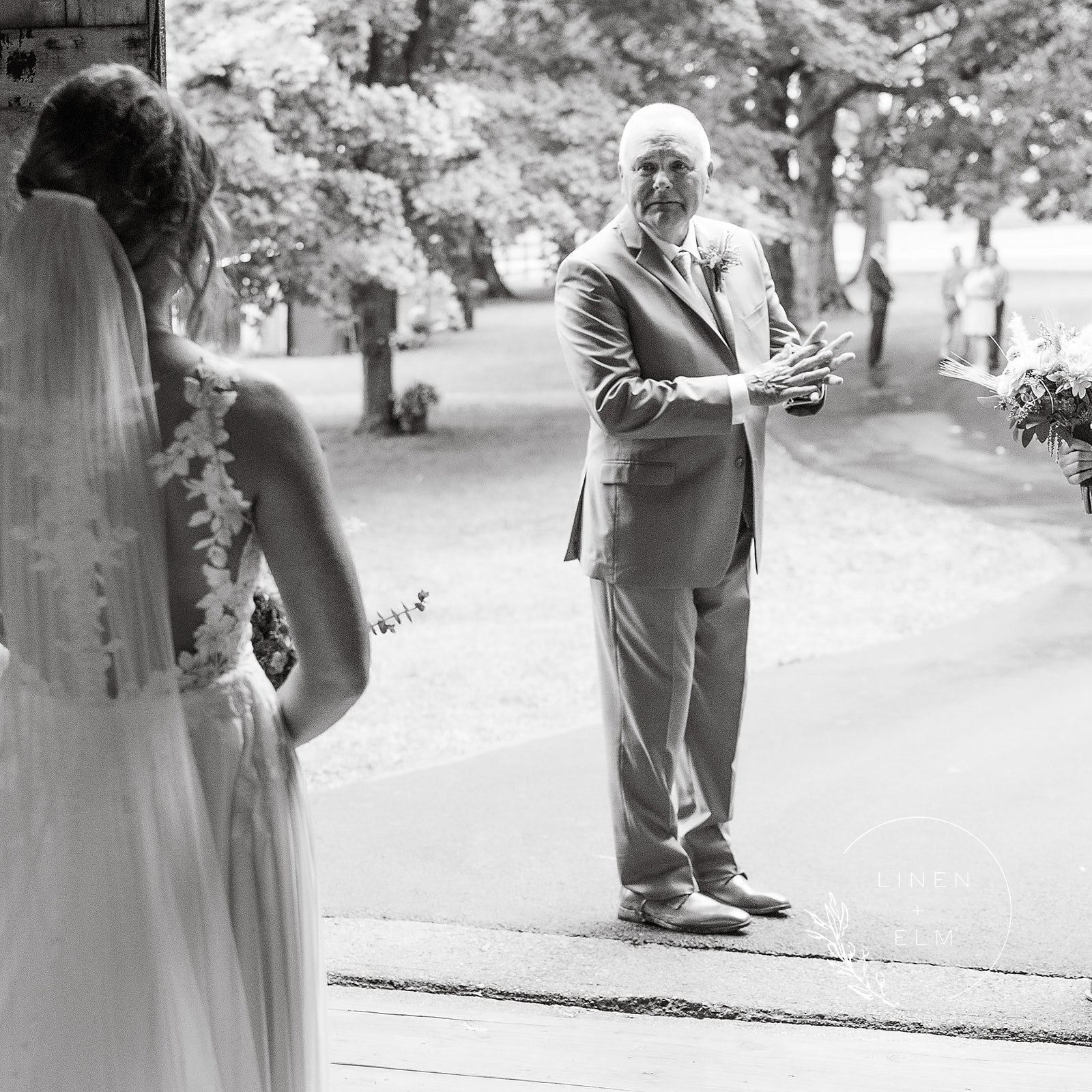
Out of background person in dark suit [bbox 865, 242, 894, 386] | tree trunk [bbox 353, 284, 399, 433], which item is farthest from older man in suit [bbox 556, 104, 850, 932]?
background person in dark suit [bbox 865, 242, 894, 386]

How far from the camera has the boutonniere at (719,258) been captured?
140 inches

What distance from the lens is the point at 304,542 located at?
172cm

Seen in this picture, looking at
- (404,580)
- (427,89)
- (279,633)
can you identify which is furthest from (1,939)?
(427,89)

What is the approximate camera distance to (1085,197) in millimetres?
19406

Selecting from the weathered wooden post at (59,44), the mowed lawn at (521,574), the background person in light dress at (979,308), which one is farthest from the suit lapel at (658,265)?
the background person in light dress at (979,308)

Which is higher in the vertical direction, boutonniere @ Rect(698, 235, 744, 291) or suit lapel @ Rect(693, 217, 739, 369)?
boutonniere @ Rect(698, 235, 744, 291)

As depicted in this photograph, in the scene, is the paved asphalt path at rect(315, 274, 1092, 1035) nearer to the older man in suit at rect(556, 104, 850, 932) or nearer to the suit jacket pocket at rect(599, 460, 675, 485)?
the older man in suit at rect(556, 104, 850, 932)

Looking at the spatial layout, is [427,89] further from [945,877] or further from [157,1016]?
[157,1016]

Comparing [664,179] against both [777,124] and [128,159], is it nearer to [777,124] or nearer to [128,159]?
[128,159]

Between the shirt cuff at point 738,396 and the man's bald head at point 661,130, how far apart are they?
52cm

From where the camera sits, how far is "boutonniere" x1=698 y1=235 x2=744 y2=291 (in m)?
3.55

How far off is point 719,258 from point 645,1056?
1.80 meters

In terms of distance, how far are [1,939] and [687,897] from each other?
2.15 m

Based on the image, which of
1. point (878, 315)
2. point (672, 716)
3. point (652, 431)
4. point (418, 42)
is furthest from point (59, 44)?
point (878, 315)
